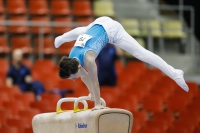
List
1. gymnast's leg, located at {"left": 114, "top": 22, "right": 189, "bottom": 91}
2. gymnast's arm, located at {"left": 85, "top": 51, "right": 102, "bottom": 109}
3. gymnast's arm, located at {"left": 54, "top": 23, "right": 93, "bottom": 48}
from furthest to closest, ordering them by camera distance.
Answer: gymnast's arm, located at {"left": 54, "top": 23, "right": 93, "bottom": 48} < gymnast's leg, located at {"left": 114, "top": 22, "right": 189, "bottom": 91} < gymnast's arm, located at {"left": 85, "top": 51, "right": 102, "bottom": 109}

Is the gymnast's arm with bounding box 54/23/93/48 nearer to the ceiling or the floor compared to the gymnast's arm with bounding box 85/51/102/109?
nearer to the ceiling

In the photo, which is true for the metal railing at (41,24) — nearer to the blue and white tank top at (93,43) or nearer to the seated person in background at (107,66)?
the seated person in background at (107,66)

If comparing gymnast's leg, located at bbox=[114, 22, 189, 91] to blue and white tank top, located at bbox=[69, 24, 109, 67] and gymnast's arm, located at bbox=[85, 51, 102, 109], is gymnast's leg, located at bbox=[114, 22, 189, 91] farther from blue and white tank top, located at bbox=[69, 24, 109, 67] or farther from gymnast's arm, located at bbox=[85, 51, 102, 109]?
gymnast's arm, located at bbox=[85, 51, 102, 109]

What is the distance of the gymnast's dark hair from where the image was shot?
6.64 meters

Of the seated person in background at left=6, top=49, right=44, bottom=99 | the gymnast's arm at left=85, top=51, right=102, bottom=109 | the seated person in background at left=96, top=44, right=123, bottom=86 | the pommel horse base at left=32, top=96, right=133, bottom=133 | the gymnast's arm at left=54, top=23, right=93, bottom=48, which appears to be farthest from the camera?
the seated person in background at left=96, top=44, right=123, bottom=86

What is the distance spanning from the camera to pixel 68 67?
6637 mm

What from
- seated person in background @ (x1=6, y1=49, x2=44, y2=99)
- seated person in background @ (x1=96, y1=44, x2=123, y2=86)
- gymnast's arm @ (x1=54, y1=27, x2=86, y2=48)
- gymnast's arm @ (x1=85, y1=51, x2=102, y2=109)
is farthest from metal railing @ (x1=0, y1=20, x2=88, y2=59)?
gymnast's arm @ (x1=85, y1=51, x2=102, y2=109)

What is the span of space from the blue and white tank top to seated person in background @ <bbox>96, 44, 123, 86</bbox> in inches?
163

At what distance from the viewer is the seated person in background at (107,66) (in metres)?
11.4

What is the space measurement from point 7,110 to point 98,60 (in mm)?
2655

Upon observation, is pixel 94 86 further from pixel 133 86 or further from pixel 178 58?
pixel 178 58

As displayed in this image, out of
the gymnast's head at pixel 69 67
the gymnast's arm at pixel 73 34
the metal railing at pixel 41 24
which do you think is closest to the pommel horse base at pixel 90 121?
the gymnast's head at pixel 69 67

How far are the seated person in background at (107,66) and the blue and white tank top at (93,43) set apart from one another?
4151 millimetres

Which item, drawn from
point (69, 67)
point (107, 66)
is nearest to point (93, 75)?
point (69, 67)
